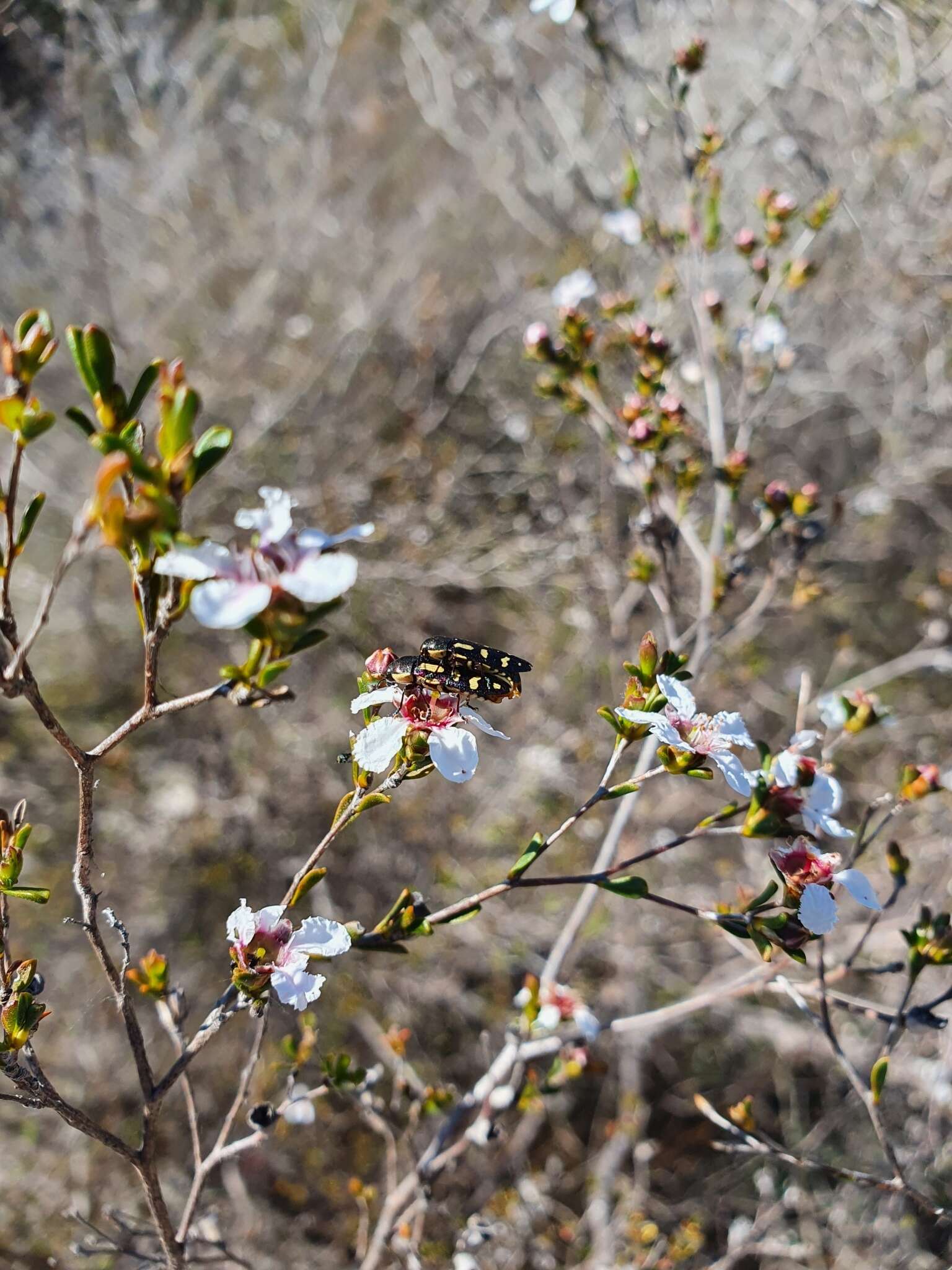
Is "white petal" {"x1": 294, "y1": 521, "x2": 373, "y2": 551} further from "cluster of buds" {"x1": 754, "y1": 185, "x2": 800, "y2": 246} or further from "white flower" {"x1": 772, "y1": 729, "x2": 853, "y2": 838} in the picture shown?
"cluster of buds" {"x1": 754, "y1": 185, "x2": 800, "y2": 246}

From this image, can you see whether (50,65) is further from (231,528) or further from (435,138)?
(435,138)

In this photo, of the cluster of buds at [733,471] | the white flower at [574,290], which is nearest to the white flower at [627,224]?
the white flower at [574,290]

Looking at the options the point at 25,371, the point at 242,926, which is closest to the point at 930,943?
the point at 242,926

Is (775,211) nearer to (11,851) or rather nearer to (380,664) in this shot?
(380,664)

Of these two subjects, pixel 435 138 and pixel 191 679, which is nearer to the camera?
pixel 191 679

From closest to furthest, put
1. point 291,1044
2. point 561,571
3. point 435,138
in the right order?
point 291,1044, point 561,571, point 435,138

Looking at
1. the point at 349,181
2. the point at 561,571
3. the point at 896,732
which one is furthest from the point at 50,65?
the point at 896,732
